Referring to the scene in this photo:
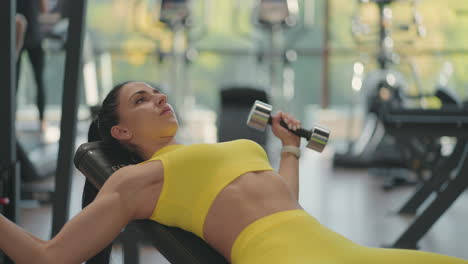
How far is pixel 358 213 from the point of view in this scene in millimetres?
3859

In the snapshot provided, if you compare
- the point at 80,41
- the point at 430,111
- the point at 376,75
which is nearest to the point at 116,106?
the point at 80,41

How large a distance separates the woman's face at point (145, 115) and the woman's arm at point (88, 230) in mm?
151

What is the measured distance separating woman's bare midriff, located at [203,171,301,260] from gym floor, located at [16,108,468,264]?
2.13 ft

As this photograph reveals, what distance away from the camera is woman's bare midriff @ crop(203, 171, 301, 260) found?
1.44 m

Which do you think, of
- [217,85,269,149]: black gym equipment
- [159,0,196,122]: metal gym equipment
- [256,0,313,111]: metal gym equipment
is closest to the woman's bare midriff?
[217,85,269,149]: black gym equipment

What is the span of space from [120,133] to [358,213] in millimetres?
2494

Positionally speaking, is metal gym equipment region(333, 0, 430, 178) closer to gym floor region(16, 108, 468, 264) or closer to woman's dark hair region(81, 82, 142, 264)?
gym floor region(16, 108, 468, 264)

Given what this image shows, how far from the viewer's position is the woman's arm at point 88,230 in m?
1.28

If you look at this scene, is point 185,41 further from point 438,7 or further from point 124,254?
point 124,254

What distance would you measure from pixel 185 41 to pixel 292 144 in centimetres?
531

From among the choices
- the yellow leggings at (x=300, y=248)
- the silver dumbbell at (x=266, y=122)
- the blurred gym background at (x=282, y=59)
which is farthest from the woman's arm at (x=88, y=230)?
the blurred gym background at (x=282, y=59)

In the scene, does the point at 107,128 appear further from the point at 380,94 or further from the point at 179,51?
the point at 179,51

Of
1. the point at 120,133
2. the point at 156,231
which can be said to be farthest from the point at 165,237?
the point at 120,133

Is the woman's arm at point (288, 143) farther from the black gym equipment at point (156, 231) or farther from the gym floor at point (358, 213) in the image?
the gym floor at point (358, 213)
